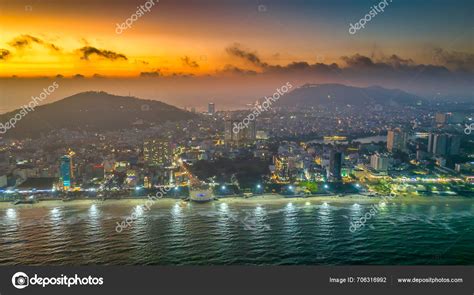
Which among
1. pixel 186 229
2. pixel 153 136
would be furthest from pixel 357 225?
pixel 153 136

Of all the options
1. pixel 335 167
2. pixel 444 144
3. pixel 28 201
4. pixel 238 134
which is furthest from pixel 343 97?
pixel 28 201

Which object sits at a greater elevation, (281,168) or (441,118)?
(441,118)

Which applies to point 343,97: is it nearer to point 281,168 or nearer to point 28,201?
point 281,168

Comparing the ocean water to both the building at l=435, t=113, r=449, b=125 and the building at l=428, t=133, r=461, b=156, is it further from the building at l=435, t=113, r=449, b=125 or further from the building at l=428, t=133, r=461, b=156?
the building at l=428, t=133, r=461, b=156

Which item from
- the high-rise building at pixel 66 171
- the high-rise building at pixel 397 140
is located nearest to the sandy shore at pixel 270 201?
the high-rise building at pixel 66 171

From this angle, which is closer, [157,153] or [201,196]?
[201,196]

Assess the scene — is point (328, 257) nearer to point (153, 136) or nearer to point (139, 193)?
point (139, 193)

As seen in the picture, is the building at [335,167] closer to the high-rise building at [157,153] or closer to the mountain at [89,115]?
the high-rise building at [157,153]
